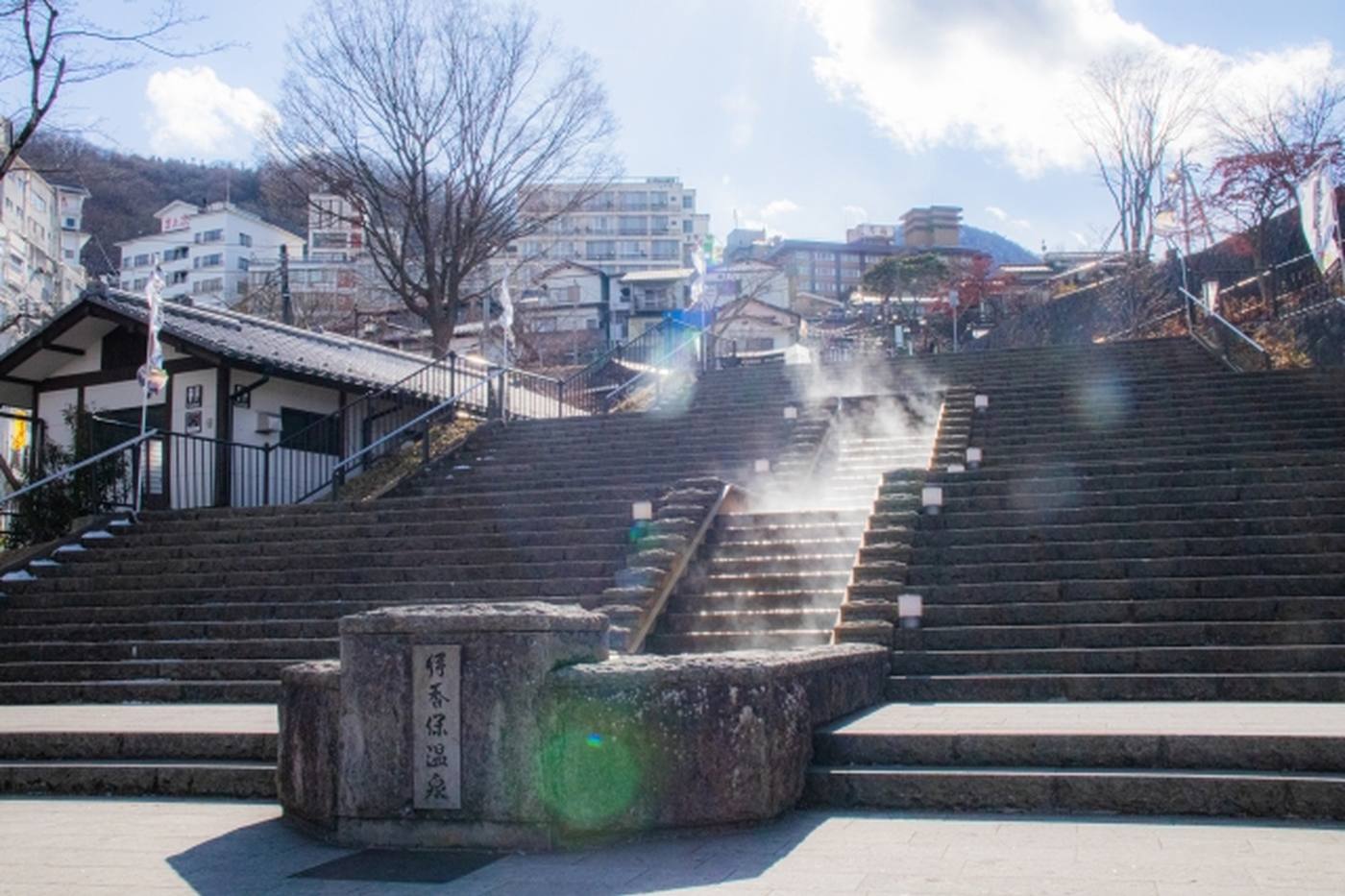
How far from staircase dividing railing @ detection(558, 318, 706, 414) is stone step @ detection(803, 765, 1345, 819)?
1901 centimetres

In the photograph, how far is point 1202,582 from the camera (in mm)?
9945

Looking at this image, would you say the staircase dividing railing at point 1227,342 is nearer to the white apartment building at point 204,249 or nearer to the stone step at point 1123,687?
the stone step at point 1123,687

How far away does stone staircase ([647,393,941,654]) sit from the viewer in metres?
10.4

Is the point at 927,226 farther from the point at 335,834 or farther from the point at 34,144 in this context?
the point at 335,834

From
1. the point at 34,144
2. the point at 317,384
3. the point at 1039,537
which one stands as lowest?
the point at 1039,537

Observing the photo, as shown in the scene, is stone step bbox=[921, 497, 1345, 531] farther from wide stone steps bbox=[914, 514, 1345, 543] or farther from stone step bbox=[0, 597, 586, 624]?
stone step bbox=[0, 597, 586, 624]

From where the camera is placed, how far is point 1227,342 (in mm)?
23562

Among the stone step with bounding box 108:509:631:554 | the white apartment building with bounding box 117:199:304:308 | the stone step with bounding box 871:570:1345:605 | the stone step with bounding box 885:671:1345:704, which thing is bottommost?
the stone step with bounding box 885:671:1345:704

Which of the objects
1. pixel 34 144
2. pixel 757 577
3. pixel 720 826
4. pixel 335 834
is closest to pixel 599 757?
pixel 720 826

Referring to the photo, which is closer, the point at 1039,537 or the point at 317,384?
the point at 1039,537

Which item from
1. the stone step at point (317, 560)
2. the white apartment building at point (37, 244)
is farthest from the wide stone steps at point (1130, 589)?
the white apartment building at point (37, 244)

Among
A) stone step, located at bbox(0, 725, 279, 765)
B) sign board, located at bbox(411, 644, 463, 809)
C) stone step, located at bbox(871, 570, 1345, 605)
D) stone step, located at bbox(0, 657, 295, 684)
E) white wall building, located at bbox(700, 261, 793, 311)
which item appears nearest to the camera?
sign board, located at bbox(411, 644, 463, 809)

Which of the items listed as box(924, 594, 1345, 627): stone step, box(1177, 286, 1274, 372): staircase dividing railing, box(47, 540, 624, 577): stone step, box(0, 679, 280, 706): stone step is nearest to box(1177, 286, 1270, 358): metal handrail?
box(1177, 286, 1274, 372): staircase dividing railing

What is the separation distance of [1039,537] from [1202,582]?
5.60ft
